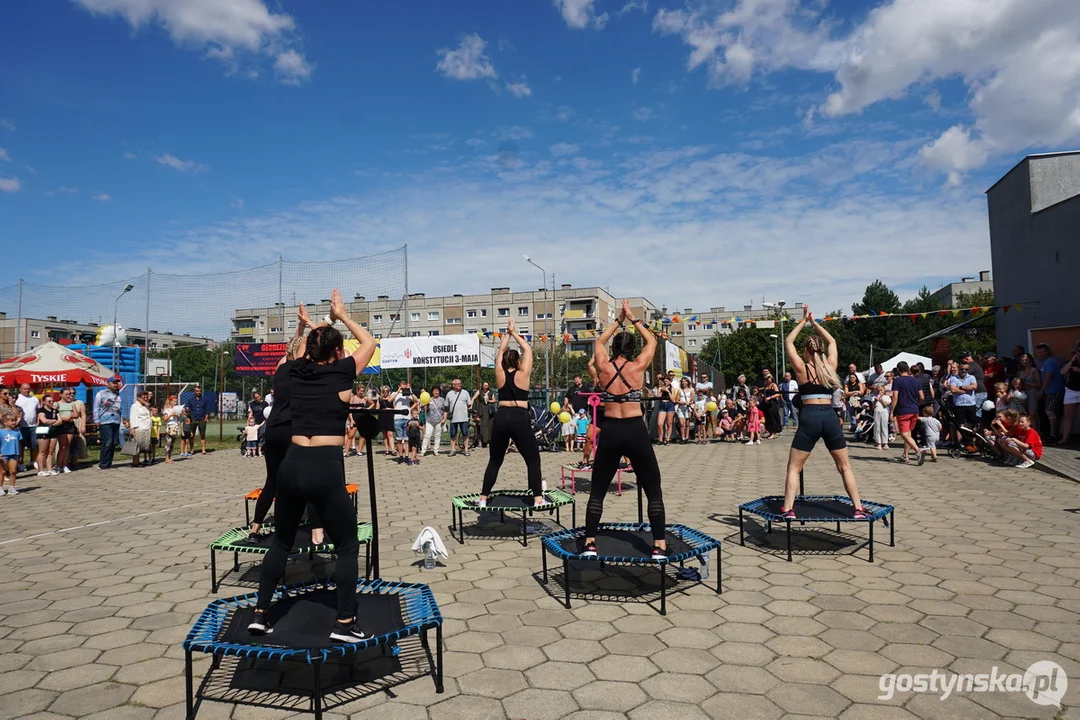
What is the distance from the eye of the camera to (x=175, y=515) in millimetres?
8438

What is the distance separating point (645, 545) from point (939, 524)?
3.99 meters

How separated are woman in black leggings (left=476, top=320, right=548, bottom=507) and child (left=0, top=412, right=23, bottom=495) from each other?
9.44m

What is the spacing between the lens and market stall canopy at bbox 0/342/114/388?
16531 mm

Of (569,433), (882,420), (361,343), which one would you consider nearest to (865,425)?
(882,420)

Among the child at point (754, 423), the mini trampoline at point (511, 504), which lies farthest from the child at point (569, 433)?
the mini trampoline at point (511, 504)

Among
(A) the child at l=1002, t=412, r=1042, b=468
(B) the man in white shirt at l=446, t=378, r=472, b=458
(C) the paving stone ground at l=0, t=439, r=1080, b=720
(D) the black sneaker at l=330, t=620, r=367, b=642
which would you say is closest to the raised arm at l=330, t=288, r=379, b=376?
(D) the black sneaker at l=330, t=620, r=367, b=642

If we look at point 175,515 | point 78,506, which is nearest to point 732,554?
point 175,515

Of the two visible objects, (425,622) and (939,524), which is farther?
(939,524)

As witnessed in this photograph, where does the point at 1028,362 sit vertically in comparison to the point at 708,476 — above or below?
above

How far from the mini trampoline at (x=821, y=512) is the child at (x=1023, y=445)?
604 centimetres

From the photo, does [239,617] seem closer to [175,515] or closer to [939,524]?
[175,515]

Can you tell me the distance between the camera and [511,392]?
6816 millimetres

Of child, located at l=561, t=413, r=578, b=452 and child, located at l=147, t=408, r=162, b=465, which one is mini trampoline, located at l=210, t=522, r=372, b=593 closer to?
child, located at l=147, t=408, r=162, b=465

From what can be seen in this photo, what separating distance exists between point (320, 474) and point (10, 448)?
11.0 meters
